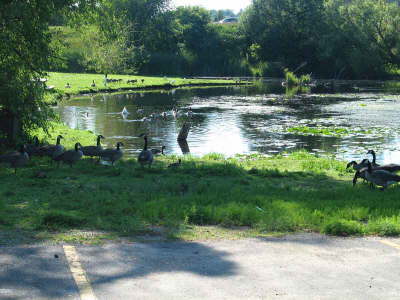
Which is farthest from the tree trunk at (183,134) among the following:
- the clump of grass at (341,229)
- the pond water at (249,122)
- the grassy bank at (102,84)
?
the grassy bank at (102,84)

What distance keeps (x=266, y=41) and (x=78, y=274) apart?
108 metres

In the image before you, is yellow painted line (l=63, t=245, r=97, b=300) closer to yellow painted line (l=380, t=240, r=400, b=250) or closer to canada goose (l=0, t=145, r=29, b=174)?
yellow painted line (l=380, t=240, r=400, b=250)

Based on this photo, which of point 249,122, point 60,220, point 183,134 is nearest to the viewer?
point 60,220

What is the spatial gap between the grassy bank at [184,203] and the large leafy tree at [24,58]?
3.14m

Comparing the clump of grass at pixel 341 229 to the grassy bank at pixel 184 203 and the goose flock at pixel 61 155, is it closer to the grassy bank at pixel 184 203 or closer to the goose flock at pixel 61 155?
the grassy bank at pixel 184 203

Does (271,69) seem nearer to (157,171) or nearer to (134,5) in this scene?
(134,5)

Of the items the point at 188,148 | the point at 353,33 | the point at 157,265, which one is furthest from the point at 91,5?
the point at 353,33

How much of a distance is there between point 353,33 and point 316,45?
9959 millimetres

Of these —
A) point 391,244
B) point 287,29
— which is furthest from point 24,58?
point 287,29

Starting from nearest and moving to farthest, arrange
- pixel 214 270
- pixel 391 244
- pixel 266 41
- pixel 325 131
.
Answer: pixel 214 270 → pixel 391 244 → pixel 325 131 → pixel 266 41

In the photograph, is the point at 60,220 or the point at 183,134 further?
the point at 183,134

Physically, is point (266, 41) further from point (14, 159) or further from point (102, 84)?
point (14, 159)

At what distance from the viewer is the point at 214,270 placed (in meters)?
7.41

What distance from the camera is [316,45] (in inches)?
4168
